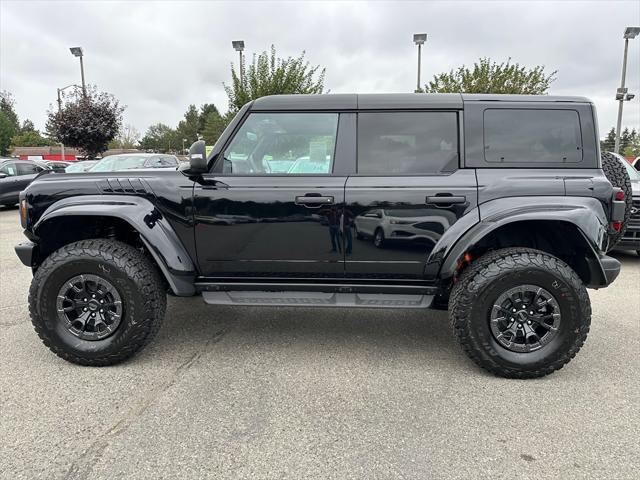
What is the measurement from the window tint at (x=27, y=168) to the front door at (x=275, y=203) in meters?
13.3

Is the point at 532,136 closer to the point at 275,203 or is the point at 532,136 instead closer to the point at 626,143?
the point at 275,203

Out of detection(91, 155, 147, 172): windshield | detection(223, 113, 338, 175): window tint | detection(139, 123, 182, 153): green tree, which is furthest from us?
detection(139, 123, 182, 153): green tree

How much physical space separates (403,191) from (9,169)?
46.3ft

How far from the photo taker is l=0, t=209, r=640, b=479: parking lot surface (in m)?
2.16

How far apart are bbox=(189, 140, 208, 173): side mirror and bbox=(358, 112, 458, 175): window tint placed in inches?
42.9

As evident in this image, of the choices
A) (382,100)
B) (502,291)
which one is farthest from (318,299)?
(382,100)

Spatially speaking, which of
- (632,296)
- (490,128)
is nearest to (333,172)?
(490,128)

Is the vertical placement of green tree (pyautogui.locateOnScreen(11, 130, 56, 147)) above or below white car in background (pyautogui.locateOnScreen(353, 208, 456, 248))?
above

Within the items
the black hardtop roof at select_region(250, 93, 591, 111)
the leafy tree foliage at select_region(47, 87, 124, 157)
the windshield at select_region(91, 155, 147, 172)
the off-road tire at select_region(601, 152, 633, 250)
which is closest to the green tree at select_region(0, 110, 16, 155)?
the leafy tree foliage at select_region(47, 87, 124, 157)

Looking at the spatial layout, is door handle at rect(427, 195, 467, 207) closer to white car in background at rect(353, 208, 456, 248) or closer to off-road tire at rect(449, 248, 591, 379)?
white car in background at rect(353, 208, 456, 248)

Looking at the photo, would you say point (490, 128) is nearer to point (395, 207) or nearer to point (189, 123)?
point (395, 207)

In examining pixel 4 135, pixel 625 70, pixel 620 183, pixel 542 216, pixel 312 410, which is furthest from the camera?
pixel 4 135

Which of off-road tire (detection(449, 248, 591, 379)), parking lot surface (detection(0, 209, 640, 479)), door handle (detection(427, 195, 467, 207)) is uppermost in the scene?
door handle (detection(427, 195, 467, 207))

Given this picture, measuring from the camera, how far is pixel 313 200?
9.89 ft
